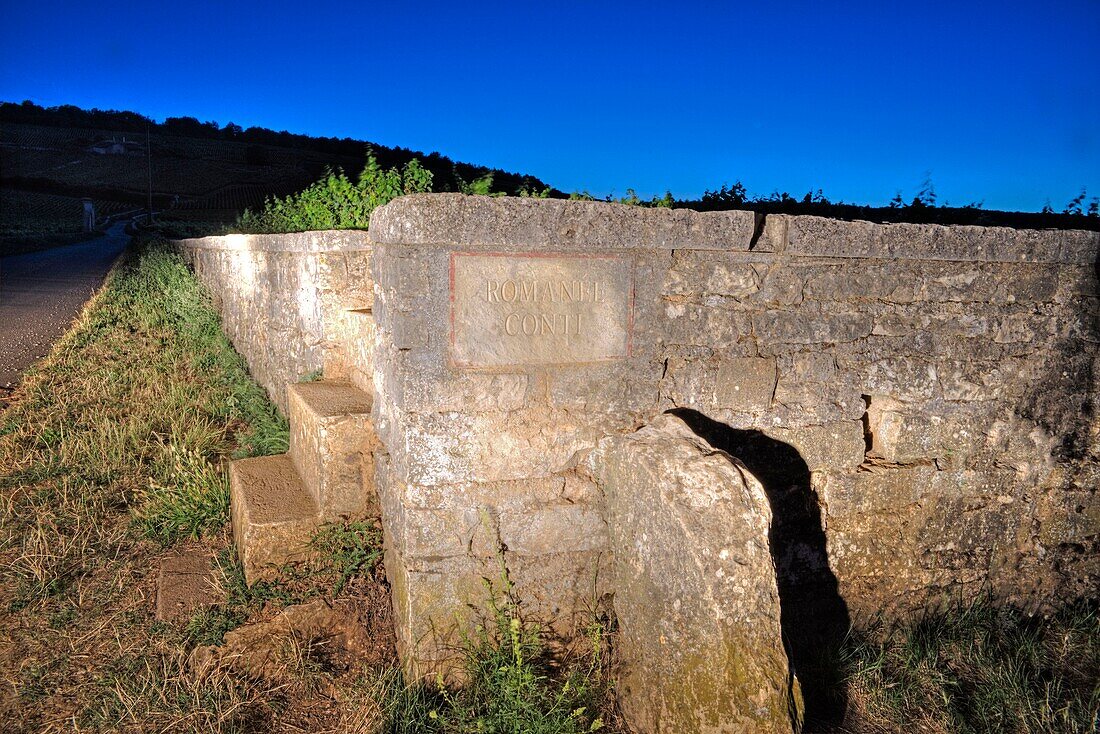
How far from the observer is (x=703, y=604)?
2369 millimetres

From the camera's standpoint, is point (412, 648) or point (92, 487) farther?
point (92, 487)

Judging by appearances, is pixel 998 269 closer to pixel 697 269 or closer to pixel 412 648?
pixel 697 269

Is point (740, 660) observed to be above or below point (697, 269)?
below

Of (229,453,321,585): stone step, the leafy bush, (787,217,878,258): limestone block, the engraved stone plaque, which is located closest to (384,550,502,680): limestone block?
(229,453,321,585): stone step

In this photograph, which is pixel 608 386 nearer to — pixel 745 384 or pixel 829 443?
pixel 745 384

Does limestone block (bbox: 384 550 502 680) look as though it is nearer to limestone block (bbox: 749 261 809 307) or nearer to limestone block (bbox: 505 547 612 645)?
limestone block (bbox: 505 547 612 645)

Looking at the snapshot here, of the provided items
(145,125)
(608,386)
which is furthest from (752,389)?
(145,125)

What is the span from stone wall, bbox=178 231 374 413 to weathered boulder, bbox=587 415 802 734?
1920 mm

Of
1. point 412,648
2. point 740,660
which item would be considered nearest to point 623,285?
point 740,660

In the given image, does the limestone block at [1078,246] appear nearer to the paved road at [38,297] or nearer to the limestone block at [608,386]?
the limestone block at [608,386]

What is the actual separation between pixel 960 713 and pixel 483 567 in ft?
7.10

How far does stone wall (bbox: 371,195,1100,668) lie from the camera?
9.04 ft

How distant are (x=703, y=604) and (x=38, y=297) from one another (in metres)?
10.7

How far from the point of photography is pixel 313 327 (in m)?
4.36
